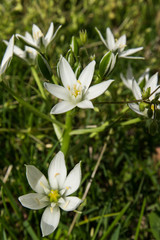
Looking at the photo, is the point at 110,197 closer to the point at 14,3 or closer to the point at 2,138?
the point at 2,138

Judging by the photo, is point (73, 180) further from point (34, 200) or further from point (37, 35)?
point (37, 35)

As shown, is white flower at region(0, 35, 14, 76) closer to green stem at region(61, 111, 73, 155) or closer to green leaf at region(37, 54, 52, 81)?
green leaf at region(37, 54, 52, 81)

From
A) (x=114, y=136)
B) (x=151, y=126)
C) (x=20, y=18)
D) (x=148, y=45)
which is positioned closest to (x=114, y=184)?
(x=114, y=136)

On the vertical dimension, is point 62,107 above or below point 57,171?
above

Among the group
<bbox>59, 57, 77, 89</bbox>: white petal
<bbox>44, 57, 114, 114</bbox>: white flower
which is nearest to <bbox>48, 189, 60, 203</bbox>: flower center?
<bbox>44, 57, 114, 114</bbox>: white flower

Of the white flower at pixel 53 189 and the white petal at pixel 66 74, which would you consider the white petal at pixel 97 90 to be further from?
the white flower at pixel 53 189

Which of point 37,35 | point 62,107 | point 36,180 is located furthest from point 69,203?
point 37,35

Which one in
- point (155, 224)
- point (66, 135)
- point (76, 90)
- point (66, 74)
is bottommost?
point (155, 224)
